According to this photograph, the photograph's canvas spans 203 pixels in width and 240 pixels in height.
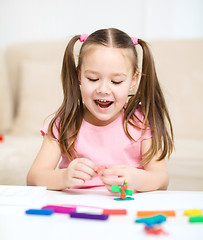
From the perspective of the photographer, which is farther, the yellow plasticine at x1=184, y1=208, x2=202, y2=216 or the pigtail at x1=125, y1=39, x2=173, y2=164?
the pigtail at x1=125, y1=39, x2=173, y2=164

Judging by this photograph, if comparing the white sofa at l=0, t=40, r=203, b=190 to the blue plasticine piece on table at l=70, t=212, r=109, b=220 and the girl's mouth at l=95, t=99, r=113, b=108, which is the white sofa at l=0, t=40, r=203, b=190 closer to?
the girl's mouth at l=95, t=99, r=113, b=108

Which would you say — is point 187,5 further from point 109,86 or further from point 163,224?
point 163,224

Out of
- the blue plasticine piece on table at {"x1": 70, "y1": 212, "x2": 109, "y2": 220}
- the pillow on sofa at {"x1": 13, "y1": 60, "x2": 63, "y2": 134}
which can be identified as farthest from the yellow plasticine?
the pillow on sofa at {"x1": 13, "y1": 60, "x2": 63, "y2": 134}

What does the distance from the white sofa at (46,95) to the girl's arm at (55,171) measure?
20.6 inches

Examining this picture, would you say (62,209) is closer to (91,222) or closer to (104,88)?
(91,222)

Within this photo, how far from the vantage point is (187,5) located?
280 centimetres

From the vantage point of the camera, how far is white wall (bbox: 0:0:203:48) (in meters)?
2.83

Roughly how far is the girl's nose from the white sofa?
28.4 inches

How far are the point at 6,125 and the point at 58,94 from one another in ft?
1.38

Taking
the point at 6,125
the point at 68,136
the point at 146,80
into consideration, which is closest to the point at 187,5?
the point at 6,125

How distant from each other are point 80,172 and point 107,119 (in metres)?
0.24

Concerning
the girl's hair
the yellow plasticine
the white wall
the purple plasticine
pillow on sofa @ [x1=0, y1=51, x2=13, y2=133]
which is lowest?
pillow on sofa @ [x1=0, y1=51, x2=13, y2=133]

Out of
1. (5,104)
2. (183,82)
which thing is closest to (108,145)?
(183,82)

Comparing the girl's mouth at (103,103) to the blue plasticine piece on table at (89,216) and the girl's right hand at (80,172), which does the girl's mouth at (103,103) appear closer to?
the girl's right hand at (80,172)
